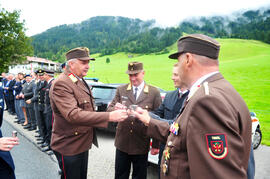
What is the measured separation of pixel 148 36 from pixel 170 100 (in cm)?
12890

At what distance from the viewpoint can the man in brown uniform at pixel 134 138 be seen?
3051 mm

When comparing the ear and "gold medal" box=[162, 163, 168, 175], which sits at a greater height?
the ear

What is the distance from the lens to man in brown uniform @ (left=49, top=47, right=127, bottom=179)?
240cm

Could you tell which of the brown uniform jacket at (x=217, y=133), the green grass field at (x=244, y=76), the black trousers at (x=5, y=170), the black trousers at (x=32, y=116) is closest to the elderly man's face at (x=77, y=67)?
the black trousers at (x=5, y=170)

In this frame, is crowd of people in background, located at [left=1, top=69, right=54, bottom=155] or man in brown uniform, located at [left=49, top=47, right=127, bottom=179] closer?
man in brown uniform, located at [left=49, top=47, right=127, bottom=179]

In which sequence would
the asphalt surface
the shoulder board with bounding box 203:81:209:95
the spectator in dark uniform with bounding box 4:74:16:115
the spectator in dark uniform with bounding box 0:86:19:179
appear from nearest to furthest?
the shoulder board with bounding box 203:81:209:95, the spectator in dark uniform with bounding box 0:86:19:179, the asphalt surface, the spectator in dark uniform with bounding box 4:74:16:115

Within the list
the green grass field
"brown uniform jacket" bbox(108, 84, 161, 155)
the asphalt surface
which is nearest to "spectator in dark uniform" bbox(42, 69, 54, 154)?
the asphalt surface

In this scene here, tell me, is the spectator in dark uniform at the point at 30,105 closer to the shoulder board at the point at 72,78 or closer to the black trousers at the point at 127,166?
the shoulder board at the point at 72,78

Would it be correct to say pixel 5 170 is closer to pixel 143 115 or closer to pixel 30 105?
pixel 143 115

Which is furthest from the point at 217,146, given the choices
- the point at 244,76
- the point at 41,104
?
the point at 244,76

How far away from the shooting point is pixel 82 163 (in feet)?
8.98

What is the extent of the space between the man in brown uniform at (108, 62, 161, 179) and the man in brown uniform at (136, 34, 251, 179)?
1.58 m

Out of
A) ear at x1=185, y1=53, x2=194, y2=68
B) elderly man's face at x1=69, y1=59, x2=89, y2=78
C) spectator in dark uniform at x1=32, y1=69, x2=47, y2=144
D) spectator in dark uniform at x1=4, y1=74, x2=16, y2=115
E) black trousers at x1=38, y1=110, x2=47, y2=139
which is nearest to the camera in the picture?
ear at x1=185, y1=53, x2=194, y2=68

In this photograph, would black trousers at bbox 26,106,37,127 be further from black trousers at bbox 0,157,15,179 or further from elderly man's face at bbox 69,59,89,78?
black trousers at bbox 0,157,15,179
